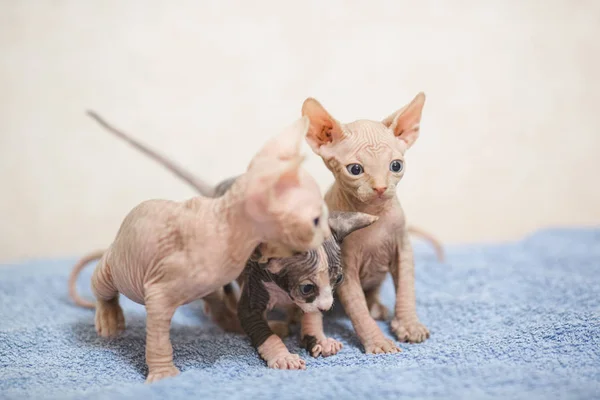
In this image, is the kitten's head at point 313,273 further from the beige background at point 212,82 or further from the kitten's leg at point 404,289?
the beige background at point 212,82

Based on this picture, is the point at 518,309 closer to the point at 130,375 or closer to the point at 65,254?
the point at 130,375

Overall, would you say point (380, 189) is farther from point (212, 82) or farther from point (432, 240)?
point (212, 82)

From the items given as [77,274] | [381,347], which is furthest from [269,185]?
[77,274]

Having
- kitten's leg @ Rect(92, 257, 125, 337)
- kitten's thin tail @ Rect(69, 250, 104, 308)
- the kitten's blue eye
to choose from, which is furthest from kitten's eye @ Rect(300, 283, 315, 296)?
kitten's thin tail @ Rect(69, 250, 104, 308)

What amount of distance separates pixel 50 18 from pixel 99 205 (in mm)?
932

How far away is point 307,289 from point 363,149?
0.41 metres

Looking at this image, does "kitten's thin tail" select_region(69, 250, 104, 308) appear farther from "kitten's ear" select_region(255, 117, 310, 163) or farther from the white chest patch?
"kitten's ear" select_region(255, 117, 310, 163)

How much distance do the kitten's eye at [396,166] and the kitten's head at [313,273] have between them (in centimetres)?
17

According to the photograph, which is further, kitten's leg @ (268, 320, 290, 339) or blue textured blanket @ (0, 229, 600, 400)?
kitten's leg @ (268, 320, 290, 339)

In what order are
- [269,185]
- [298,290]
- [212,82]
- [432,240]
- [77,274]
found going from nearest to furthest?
[269,185] < [298,290] < [77,274] < [432,240] < [212,82]

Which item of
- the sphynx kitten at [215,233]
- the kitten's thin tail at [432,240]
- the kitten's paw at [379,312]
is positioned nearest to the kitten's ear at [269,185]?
the sphynx kitten at [215,233]

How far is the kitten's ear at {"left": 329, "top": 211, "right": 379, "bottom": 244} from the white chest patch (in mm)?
212

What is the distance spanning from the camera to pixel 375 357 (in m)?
1.57

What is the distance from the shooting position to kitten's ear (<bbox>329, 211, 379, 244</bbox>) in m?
1.56
